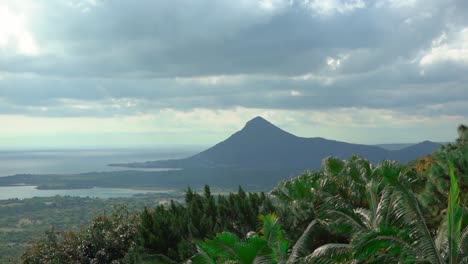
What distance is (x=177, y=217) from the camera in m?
25.8

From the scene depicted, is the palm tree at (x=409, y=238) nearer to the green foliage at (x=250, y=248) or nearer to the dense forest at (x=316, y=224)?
the dense forest at (x=316, y=224)

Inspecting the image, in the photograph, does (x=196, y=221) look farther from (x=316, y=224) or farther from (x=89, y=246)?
(x=89, y=246)

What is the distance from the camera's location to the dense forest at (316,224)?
13.4 m

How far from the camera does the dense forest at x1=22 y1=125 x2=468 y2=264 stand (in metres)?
13.4

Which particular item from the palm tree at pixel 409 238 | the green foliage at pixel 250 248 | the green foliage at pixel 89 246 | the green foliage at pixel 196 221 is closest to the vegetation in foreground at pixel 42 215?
the green foliage at pixel 89 246

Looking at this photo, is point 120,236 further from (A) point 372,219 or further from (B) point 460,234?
(B) point 460,234

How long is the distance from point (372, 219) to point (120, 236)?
14.0 meters

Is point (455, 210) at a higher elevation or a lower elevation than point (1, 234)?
higher

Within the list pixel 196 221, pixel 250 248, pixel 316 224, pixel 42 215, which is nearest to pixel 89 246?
pixel 196 221

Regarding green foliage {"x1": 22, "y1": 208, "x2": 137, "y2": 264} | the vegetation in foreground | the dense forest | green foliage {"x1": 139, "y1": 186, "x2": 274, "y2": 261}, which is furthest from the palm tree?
the vegetation in foreground

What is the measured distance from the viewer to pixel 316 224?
70.2ft

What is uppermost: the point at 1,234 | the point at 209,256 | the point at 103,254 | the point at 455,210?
the point at 455,210

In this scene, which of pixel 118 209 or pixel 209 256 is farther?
pixel 118 209

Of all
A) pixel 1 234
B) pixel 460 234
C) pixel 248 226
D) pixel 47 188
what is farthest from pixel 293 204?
pixel 47 188
